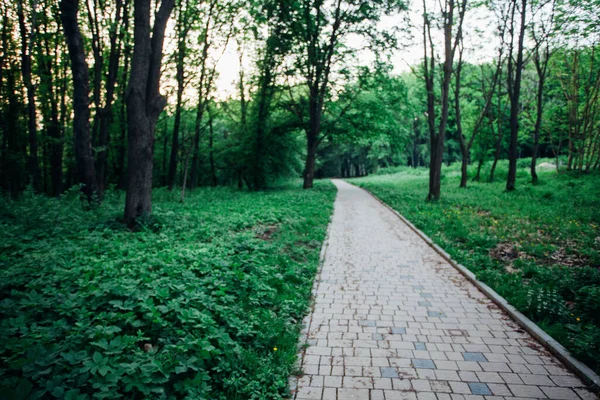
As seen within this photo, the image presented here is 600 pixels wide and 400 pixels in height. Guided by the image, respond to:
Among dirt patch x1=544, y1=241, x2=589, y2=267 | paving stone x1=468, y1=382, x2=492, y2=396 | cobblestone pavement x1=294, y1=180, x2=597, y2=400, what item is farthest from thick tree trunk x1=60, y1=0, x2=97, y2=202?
dirt patch x1=544, y1=241, x2=589, y2=267

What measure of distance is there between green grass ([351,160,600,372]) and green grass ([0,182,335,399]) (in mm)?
3332

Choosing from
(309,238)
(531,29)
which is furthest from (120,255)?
(531,29)

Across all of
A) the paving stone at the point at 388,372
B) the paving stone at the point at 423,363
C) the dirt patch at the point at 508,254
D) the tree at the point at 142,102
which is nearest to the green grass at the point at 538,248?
the dirt patch at the point at 508,254

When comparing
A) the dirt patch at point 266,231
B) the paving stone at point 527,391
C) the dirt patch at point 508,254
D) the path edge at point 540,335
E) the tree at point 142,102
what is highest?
the tree at point 142,102

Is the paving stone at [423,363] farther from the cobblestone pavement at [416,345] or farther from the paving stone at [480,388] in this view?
the paving stone at [480,388]

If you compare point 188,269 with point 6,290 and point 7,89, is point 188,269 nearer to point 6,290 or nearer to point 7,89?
point 6,290

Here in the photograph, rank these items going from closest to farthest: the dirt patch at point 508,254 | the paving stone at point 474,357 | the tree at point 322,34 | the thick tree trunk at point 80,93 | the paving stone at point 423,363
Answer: the paving stone at point 423,363
the paving stone at point 474,357
the dirt patch at point 508,254
the thick tree trunk at point 80,93
the tree at point 322,34

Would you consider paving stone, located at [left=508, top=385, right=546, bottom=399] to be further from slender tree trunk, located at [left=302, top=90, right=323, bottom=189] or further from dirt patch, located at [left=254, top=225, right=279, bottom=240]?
slender tree trunk, located at [left=302, top=90, right=323, bottom=189]

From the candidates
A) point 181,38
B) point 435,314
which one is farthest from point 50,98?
point 435,314

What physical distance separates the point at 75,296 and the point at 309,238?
20.0ft

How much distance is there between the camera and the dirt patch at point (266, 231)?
855 centimetres

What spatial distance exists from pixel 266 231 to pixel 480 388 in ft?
22.4

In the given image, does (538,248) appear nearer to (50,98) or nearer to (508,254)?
(508,254)

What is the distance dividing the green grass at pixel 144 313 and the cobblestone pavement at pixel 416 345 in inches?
17.1
